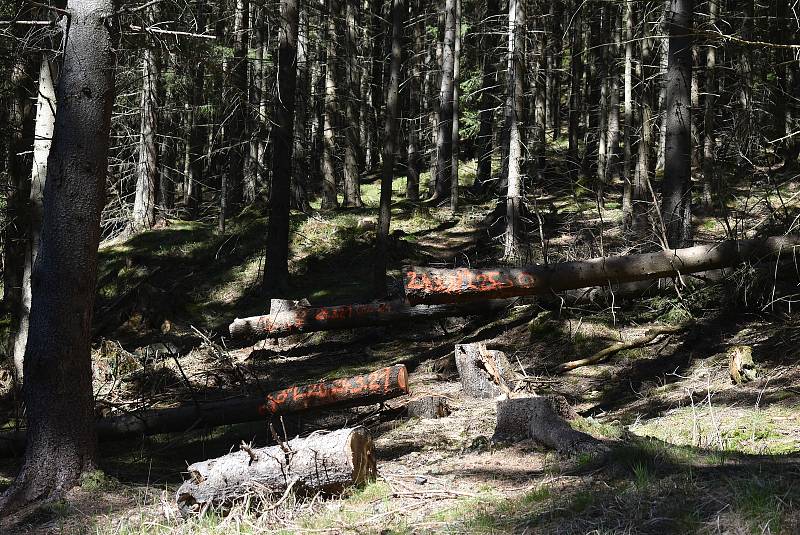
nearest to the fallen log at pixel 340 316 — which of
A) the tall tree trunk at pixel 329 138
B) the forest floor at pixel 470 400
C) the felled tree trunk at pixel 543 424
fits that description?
the forest floor at pixel 470 400

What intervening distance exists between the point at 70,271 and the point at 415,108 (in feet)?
123

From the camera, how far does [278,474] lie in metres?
5.20

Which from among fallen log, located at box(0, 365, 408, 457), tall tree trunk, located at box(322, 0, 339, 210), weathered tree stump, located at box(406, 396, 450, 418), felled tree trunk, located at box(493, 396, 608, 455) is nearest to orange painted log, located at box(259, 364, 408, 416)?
fallen log, located at box(0, 365, 408, 457)

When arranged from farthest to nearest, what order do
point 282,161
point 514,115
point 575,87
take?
1. point 575,87
2. point 282,161
3. point 514,115

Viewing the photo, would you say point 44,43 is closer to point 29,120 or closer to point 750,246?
point 29,120

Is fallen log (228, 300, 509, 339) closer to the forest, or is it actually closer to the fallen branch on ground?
the forest

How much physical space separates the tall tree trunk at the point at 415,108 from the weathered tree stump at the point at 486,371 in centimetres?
1618

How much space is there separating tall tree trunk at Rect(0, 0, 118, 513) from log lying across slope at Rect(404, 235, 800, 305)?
3.25 m

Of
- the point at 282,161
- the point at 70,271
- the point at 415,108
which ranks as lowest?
the point at 70,271

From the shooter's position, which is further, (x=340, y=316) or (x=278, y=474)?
(x=340, y=316)

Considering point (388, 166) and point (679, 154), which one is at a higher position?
point (388, 166)

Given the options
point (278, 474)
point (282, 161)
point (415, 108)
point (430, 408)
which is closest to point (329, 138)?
point (282, 161)

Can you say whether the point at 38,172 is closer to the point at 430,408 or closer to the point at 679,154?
the point at 430,408

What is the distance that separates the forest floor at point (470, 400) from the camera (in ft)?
14.3
